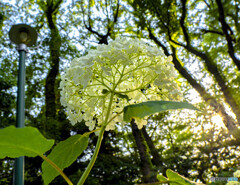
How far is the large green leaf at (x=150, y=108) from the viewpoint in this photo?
486 millimetres

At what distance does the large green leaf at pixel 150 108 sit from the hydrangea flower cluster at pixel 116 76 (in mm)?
206

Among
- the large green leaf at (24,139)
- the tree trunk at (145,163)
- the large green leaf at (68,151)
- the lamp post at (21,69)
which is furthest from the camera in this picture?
the tree trunk at (145,163)

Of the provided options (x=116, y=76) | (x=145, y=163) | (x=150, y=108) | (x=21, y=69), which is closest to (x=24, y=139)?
(x=150, y=108)

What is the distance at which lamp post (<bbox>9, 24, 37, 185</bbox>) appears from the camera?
237 centimetres

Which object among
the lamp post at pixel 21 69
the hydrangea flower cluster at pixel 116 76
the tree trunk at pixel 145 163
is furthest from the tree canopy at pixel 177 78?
the hydrangea flower cluster at pixel 116 76

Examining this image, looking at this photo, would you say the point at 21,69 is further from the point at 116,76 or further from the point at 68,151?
the point at 68,151

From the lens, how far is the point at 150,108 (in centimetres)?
50

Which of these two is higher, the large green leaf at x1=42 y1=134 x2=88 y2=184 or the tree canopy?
the tree canopy

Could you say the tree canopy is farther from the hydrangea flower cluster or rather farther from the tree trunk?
the hydrangea flower cluster

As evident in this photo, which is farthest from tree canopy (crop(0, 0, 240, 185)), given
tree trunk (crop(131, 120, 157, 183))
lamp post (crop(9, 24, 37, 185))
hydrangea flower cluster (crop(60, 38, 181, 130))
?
hydrangea flower cluster (crop(60, 38, 181, 130))

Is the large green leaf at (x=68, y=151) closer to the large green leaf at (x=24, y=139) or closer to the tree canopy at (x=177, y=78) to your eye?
the large green leaf at (x=24, y=139)

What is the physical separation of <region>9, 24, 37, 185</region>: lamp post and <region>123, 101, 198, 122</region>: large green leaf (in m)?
2.20

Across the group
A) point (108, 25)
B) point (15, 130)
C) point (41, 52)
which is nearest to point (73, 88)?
point (15, 130)

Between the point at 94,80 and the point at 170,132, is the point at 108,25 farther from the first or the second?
the point at 94,80
